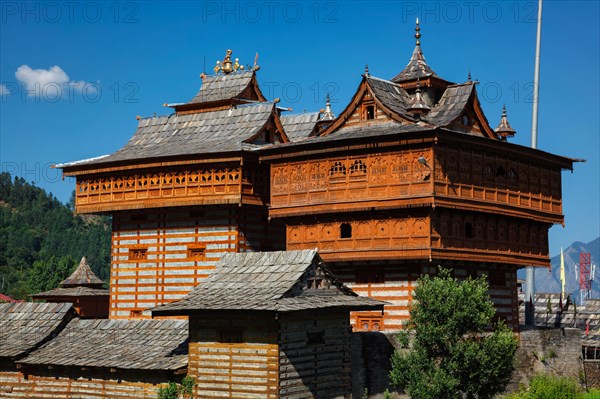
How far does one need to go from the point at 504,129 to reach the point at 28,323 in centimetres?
2181

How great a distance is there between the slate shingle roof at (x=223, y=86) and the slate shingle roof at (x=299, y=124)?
9.70 feet

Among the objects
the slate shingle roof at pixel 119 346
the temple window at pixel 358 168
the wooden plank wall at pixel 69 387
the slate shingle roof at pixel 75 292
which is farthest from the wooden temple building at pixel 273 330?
the slate shingle roof at pixel 75 292

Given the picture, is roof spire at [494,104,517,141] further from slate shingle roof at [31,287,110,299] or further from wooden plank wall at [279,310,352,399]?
slate shingle roof at [31,287,110,299]

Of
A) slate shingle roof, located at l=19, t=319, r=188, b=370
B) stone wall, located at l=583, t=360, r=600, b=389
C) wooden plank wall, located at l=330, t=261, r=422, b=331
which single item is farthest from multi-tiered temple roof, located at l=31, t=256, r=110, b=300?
stone wall, located at l=583, t=360, r=600, b=389

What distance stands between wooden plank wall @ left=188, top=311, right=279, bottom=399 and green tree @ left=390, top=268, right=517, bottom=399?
5111 mm

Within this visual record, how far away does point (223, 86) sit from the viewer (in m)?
48.9

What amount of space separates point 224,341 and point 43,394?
373 inches

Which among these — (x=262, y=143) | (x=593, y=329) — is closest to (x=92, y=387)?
(x=262, y=143)

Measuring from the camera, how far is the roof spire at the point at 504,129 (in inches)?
1644

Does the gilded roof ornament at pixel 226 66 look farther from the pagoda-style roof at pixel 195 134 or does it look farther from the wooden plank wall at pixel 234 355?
the wooden plank wall at pixel 234 355

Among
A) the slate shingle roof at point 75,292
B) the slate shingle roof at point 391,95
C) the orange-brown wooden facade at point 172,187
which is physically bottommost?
the slate shingle roof at point 75,292

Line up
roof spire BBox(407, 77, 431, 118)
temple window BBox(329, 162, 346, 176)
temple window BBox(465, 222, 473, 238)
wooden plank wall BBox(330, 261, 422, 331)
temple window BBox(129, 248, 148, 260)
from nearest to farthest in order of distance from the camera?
wooden plank wall BBox(330, 261, 422, 331), temple window BBox(465, 222, 473, 238), roof spire BBox(407, 77, 431, 118), temple window BBox(329, 162, 346, 176), temple window BBox(129, 248, 148, 260)

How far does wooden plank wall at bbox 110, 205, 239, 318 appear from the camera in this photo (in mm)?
43094

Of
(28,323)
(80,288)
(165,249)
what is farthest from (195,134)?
(80,288)
